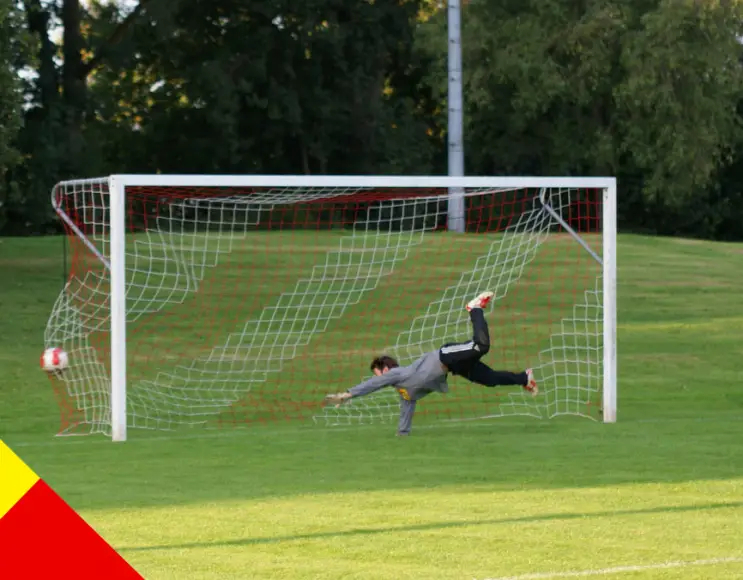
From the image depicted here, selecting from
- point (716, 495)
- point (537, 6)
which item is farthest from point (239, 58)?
point (716, 495)

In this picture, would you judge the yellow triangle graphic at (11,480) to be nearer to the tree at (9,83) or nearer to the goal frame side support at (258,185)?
the goal frame side support at (258,185)

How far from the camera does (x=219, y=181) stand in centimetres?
1311

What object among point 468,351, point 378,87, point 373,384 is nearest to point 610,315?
point 468,351

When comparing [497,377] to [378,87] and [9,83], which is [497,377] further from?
[378,87]

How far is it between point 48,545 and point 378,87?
41076 mm

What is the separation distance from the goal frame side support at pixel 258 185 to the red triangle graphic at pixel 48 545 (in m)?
8.85

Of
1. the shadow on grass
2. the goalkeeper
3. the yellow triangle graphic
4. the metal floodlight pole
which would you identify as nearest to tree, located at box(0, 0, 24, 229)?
the metal floodlight pole

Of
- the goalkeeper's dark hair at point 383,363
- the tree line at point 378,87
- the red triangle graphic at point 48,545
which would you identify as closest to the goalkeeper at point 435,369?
the goalkeeper's dark hair at point 383,363

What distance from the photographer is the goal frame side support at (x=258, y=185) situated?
1295 cm

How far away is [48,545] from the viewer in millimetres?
4027

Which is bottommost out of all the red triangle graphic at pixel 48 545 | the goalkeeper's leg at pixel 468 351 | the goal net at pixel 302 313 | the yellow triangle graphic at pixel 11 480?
the goal net at pixel 302 313

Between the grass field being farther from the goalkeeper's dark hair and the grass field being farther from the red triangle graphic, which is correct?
the red triangle graphic

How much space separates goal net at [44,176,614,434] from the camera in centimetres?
1497

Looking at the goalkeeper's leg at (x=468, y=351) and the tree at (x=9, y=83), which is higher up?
the tree at (x=9, y=83)
